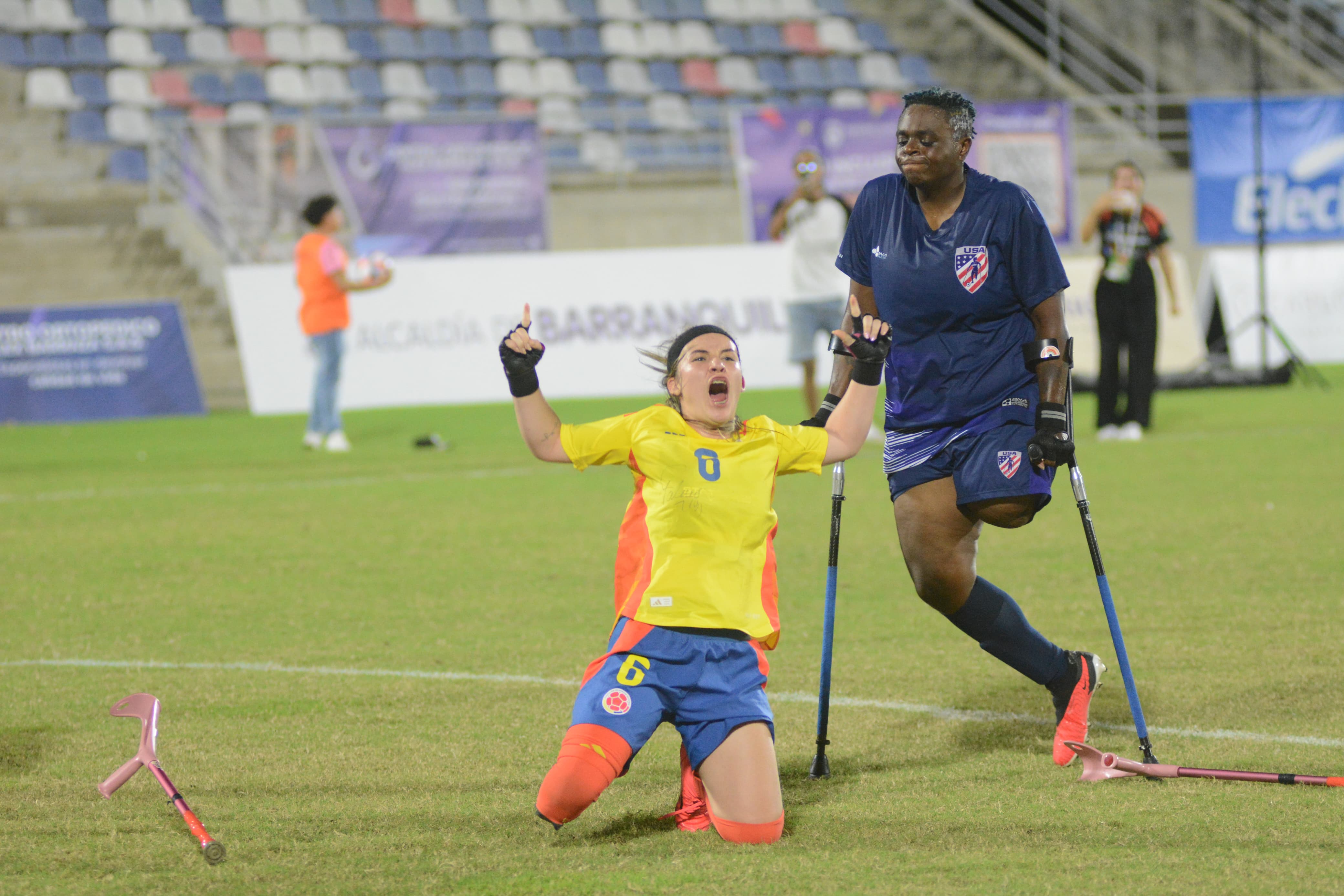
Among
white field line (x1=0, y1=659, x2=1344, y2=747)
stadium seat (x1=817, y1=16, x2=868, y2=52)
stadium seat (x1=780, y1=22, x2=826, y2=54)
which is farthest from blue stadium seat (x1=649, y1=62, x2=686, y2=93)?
white field line (x1=0, y1=659, x2=1344, y2=747)

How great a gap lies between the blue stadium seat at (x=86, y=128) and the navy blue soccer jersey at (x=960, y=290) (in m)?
20.1

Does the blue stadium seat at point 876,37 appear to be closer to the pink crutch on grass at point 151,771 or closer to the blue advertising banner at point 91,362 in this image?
the blue advertising banner at point 91,362

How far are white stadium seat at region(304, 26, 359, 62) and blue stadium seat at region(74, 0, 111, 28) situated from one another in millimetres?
3044

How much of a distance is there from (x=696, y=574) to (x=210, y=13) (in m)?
22.9

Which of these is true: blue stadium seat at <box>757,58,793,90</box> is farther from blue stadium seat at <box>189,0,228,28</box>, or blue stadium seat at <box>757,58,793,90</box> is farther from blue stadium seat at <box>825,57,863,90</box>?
blue stadium seat at <box>189,0,228,28</box>

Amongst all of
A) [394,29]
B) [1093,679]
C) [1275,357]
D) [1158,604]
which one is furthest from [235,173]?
[1093,679]

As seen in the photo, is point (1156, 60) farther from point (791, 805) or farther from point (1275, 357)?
point (791, 805)

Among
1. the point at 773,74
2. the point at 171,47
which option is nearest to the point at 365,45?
the point at 171,47

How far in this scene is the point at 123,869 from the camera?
344cm

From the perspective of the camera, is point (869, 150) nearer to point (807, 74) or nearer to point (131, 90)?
point (807, 74)

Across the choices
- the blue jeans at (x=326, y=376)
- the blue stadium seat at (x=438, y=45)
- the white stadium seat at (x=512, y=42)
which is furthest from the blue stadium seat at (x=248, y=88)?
the blue jeans at (x=326, y=376)

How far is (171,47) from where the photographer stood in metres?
23.6

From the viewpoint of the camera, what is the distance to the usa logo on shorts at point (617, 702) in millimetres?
3721

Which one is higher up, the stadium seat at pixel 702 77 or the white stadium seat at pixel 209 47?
the white stadium seat at pixel 209 47
